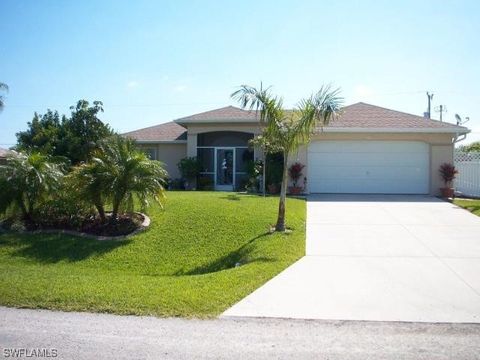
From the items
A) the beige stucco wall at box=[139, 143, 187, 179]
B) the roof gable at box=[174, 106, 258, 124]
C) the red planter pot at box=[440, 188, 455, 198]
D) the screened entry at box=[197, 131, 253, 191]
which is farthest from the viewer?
the beige stucco wall at box=[139, 143, 187, 179]

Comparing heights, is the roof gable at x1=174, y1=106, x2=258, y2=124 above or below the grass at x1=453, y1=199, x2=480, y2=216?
above

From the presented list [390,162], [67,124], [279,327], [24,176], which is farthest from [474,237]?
[67,124]

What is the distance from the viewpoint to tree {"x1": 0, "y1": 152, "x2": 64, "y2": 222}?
11.6 m

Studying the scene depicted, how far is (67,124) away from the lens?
21328mm

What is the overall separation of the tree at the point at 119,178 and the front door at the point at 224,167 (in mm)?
9981

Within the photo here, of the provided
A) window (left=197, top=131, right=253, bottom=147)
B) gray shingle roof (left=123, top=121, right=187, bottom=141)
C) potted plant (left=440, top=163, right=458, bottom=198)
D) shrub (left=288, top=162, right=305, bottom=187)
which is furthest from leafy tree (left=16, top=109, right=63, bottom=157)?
potted plant (left=440, top=163, right=458, bottom=198)

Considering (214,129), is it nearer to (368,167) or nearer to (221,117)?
(221,117)

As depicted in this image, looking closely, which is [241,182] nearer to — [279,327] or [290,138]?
[290,138]

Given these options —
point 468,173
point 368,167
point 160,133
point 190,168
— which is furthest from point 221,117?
point 468,173

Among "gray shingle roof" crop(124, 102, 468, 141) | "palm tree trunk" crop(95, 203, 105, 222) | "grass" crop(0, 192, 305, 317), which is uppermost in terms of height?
"gray shingle roof" crop(124, 102, 468, 141)

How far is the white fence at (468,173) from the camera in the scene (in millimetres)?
19250

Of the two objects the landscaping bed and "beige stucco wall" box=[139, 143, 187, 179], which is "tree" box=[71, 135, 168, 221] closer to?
the landscaping bed

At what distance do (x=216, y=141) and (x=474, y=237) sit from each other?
1434 centimetres

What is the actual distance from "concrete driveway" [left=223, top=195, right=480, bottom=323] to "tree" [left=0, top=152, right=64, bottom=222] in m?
7.14
